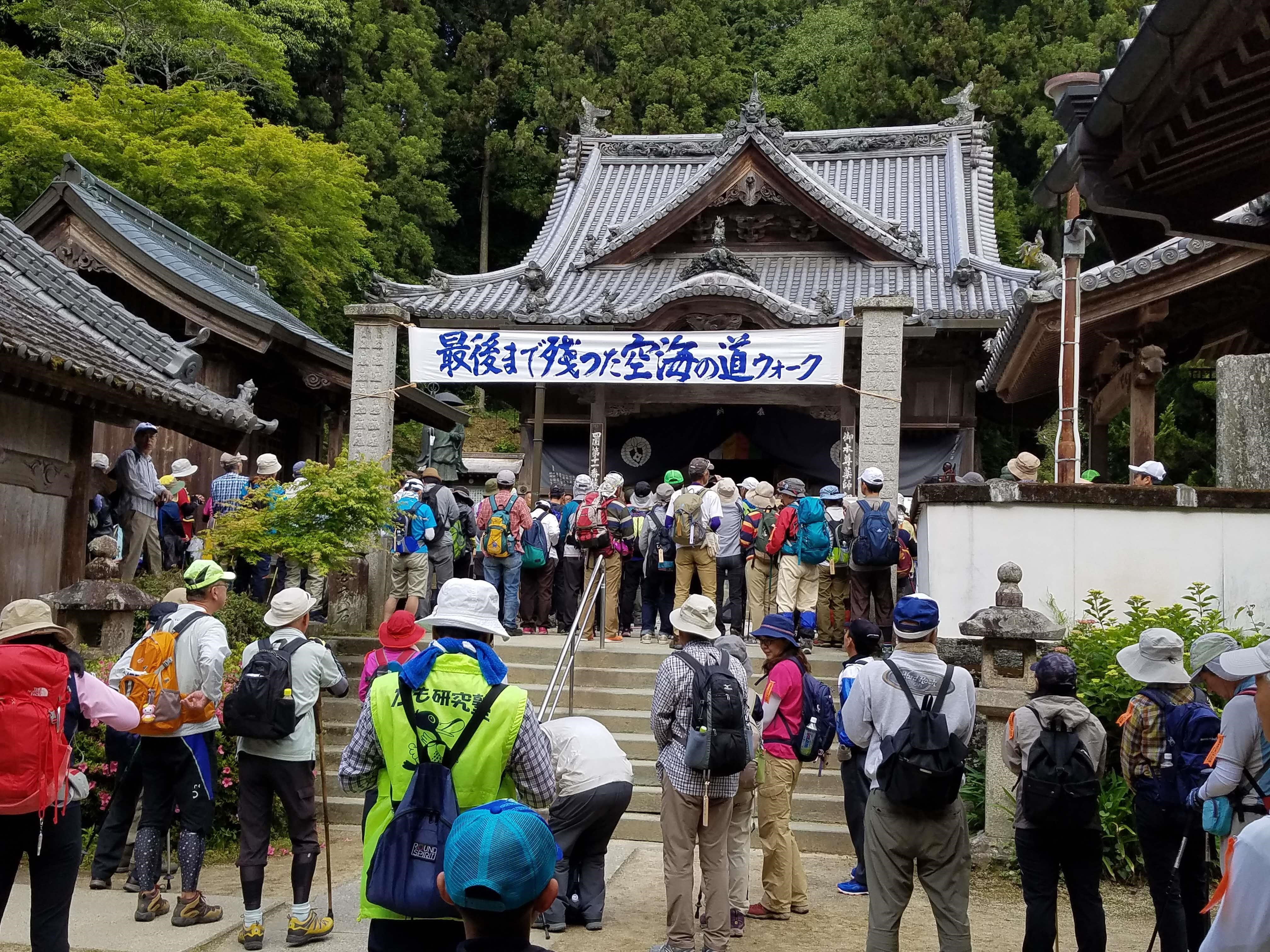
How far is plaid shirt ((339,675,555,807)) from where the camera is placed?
4.09 meters

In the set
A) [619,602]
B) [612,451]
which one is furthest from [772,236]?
[619,602]

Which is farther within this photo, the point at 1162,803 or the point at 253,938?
the point at 253,938

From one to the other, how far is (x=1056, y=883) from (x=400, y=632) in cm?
394

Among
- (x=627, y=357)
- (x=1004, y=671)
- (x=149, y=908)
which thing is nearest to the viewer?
(x=149, y=908)

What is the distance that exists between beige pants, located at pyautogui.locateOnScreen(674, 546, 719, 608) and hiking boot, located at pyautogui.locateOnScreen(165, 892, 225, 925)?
593 centimetres

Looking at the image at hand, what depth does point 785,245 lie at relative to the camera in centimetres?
2002

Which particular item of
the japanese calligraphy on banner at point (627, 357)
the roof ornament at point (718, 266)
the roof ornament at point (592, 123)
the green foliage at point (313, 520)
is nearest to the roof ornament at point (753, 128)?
the roof ornament at point (718, 266)

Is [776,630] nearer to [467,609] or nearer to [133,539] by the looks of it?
[467,609]

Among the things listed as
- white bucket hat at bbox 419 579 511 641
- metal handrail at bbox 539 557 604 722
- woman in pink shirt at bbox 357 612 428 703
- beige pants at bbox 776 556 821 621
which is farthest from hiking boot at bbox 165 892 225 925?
beige pants at bbox 776 556 821 621

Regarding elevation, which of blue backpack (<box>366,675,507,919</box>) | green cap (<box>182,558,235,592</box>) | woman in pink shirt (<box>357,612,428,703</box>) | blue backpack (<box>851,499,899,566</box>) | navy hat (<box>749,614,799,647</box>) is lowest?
blue backpack (<box>366,675,507,919</box>)

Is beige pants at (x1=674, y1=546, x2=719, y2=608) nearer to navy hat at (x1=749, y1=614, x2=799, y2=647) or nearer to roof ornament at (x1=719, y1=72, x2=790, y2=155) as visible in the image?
navy hat at (x1=749, y1=614, x2=799, y2=647)

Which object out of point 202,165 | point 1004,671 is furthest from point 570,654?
point 202,165

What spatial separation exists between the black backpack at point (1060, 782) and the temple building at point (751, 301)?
1096 cm

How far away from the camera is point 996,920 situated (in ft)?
22.7
